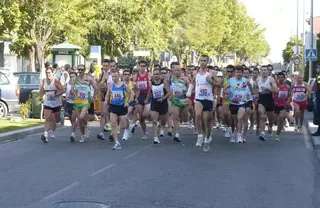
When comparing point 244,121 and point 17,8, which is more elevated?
point 17,8

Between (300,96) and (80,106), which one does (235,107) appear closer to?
(80,106)

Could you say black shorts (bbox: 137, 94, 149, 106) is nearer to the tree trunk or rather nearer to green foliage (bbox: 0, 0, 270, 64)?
green foliage (bbox: 0, 0, 270, 64)

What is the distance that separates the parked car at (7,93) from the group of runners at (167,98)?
19.3ft

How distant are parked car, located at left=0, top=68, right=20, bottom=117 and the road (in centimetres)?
733

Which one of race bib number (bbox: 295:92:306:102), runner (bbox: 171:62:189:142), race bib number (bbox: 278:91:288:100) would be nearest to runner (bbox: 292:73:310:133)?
race bib number (bbox: 295:92:306:102)

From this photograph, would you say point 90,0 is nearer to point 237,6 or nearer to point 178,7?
point 178,7

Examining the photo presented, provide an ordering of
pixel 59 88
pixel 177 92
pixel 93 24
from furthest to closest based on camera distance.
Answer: pixel 93 24 < pixel 177 92 < pixel 59 88

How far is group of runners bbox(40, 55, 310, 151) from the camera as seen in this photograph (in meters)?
15.4

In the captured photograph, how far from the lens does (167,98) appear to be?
17016 mm

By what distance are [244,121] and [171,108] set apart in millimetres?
1807

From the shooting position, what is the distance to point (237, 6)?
296 ft

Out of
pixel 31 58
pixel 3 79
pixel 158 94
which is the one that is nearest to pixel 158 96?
pixel 158 94

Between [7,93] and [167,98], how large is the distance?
28.6 ft

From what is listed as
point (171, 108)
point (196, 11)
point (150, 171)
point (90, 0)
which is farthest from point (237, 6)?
point (150, 171)
